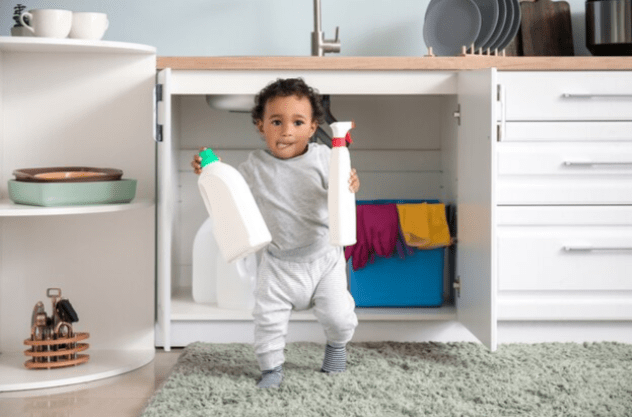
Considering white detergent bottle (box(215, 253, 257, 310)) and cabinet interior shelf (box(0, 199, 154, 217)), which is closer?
cabinet interior shelf (box(0, 199, 154, 217))

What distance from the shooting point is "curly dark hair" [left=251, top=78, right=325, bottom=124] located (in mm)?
2170

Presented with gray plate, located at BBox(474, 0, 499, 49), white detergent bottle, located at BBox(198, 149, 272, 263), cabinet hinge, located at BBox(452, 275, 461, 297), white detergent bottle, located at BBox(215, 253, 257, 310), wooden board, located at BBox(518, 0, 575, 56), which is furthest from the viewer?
wooden board, located at BBox(518, 0, 575, 56)

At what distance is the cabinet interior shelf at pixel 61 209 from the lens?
2.13 m

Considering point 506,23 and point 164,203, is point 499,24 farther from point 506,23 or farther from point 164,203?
point 164,203

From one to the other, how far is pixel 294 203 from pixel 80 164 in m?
0.65

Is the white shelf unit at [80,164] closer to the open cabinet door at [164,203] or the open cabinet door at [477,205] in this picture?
the open cabinet door at [164,203]

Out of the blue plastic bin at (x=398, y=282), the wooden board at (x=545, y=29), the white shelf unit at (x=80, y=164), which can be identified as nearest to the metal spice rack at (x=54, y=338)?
the white shelf unit at (x=80, y=164)

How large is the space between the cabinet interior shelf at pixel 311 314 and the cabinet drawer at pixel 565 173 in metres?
0.37

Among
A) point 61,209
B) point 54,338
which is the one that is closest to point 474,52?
point 61,209

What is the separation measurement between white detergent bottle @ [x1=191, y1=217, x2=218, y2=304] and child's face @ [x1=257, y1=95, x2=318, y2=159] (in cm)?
57

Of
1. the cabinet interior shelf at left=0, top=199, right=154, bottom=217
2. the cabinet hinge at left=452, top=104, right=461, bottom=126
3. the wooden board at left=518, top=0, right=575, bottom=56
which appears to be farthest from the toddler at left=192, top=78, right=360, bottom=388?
the wooden board at left=518, top=0, right=575, bottom=56

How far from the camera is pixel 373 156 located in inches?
119

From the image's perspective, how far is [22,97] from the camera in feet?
7.97

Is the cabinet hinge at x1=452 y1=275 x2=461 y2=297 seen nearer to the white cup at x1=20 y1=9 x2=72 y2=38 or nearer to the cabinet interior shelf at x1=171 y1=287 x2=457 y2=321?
the cabinet interior shelf at x1=171 y1=287 x2=457 y2=321
